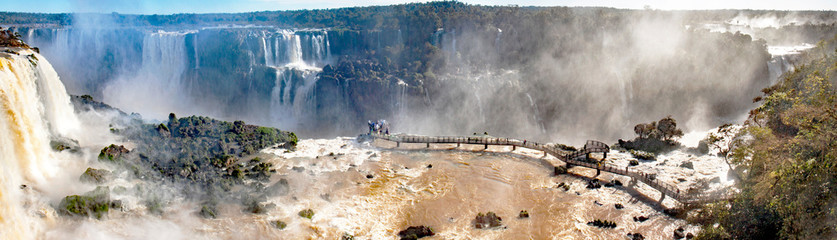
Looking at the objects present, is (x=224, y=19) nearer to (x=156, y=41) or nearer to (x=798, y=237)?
(x=156, y=41)

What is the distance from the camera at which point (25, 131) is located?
19.4 m

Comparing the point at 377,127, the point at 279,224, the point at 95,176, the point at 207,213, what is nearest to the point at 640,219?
the point at 279,224

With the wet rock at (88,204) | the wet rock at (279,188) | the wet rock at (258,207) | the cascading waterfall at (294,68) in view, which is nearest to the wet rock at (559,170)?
the wet rock at (279,188)

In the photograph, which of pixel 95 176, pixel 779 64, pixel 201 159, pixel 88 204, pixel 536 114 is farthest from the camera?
pixel 536 114

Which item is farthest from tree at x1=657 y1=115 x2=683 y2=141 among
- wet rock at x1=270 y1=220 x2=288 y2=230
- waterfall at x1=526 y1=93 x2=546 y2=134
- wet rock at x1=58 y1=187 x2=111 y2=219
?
wet rock at x1=58 y1=187 x2=111 y2=219

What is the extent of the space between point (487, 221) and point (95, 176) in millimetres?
18404

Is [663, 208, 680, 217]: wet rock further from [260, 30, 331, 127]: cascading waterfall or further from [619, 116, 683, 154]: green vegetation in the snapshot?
[260, 30, 331, 127]: cascading waterfall

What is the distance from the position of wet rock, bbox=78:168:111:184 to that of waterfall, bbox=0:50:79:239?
4.34ft

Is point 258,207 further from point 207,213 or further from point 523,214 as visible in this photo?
point 523,214

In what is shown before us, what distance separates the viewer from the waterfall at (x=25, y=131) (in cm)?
1498

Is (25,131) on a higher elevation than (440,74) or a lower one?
lower

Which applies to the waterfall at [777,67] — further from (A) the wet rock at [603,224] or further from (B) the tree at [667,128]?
(A) the wet rock at [603,224]

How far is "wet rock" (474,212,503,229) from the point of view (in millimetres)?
20688

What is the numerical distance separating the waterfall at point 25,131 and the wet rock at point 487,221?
Answer: 55.5ft
